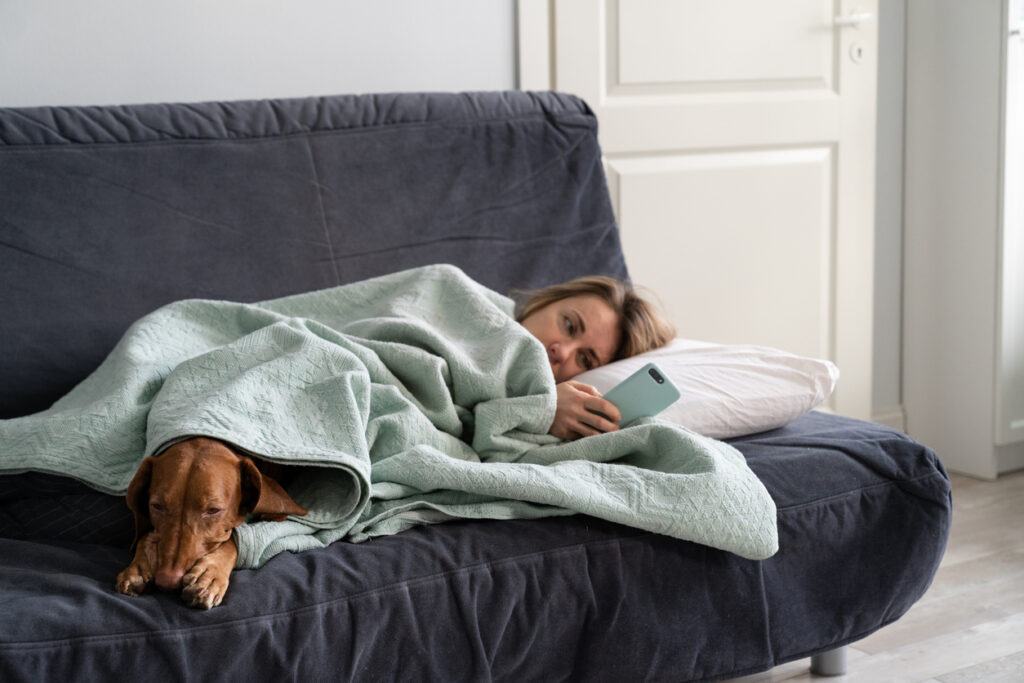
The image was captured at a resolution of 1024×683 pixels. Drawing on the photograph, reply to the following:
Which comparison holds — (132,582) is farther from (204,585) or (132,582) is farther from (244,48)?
(244,48)

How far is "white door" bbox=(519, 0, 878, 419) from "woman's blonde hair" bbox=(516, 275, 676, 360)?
0.73m

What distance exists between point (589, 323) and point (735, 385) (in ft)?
0.82

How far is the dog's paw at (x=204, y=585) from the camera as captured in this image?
1.00 meters

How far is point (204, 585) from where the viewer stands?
3.32ft

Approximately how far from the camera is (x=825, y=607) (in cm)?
137

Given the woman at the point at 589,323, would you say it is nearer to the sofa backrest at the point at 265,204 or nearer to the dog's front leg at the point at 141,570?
the sofa backrest at the point at 265,204

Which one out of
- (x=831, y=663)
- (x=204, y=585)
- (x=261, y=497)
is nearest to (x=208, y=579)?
(x=204, y=585)

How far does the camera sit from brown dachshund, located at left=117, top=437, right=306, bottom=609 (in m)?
1.03

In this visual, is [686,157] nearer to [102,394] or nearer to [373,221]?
[373,221]

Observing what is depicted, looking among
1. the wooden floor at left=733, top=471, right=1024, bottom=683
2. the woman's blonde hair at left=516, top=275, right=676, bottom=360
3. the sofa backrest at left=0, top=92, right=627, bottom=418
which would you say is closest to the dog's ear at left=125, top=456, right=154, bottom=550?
the sofa backrest at left=0, top=92, right=627, bottom=418

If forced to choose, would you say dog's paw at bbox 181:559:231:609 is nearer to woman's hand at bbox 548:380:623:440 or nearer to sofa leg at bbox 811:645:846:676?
woman's hand at bbox 548:380:623:440

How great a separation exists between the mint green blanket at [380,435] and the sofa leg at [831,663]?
1.43 feet

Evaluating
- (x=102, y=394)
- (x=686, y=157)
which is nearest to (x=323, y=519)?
(x=102, y=394)

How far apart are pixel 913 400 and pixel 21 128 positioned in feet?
7.45
